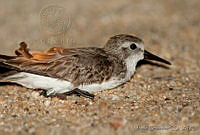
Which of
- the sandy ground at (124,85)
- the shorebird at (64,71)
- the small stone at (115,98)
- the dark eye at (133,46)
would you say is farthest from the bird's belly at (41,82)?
the dark eye at (133,46)

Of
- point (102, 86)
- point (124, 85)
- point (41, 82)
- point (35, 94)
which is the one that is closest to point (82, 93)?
point (102, 86)

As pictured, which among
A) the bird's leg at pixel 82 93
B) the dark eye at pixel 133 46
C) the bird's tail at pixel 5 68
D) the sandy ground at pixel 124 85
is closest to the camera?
the sandy ground at pixel 124 85

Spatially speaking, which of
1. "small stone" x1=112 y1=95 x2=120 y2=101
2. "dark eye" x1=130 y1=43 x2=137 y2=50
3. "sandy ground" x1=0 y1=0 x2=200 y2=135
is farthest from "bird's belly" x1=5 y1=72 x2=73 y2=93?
"dark eye" x1=130 y1=43 x2=137 y2=50

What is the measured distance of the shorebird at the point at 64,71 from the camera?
461 centimetres

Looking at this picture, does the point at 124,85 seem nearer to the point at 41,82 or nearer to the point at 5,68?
the point at 41,82

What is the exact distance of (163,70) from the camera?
19.9ft

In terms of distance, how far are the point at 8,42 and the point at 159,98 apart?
4006 mm

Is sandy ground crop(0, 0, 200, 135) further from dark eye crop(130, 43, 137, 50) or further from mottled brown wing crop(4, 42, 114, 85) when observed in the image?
dark eye crop(130, 43, 137, 50)

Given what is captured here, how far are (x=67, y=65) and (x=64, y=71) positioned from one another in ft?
0.29

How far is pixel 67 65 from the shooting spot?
15.3 ft

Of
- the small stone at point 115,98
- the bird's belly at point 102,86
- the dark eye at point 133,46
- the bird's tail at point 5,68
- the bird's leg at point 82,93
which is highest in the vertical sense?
the dark eye at point 133,46

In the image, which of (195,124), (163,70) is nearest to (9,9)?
(163,70)

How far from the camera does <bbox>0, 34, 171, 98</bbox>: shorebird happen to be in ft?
15.1

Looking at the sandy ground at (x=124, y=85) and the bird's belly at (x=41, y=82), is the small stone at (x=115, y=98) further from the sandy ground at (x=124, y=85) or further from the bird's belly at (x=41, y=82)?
the bird's belly at (x=41, y=82)
